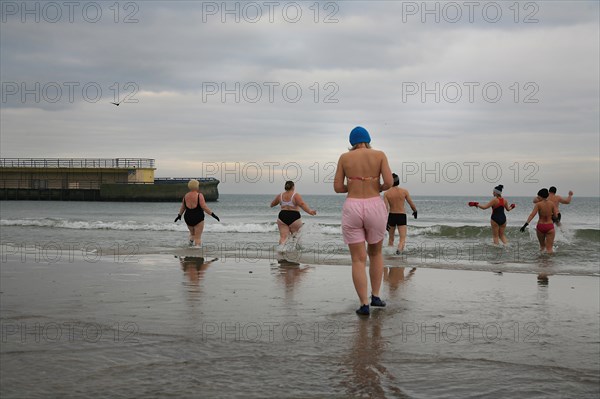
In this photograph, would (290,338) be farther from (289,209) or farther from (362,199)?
(289,209)

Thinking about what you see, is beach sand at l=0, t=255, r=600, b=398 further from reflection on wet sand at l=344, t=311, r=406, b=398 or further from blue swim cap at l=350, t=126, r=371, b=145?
blue swim cap at l=350, t=126, r=371, b=145

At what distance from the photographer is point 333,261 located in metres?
12.8

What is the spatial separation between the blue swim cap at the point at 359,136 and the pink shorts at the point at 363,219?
0.65 metres

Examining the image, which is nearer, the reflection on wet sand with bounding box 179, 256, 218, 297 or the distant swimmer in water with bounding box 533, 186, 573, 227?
the reflection on wet sand with bounding box 179, 256, 218, 297

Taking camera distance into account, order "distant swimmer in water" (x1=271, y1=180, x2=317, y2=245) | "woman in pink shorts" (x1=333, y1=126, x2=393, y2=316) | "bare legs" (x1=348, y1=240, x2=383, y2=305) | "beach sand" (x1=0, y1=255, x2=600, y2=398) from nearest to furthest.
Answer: "beach sand" (x1=0, y1=255, x2=600, y2=398)
"bare legs" (x1=348, y1=240, x2=383, y2=305)
"woman in pink shorts" (x1=333, y1=126, x2=393, y2=316)
"distant swimmer in water" (x1=271, y1=180, x2=317, y2=245)

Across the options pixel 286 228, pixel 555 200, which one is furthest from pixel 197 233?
pixel 555 200

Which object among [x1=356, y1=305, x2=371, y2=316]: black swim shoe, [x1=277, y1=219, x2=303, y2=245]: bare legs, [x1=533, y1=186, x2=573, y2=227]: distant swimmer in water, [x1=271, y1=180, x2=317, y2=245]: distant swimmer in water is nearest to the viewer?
[x1=356, y1=305, x2=371, y2=316]: black swim shoe

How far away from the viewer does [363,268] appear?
679 cm

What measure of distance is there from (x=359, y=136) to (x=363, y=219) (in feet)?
3.01

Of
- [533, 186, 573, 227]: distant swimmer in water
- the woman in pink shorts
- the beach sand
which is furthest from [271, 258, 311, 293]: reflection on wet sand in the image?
[533, 186, 573, 227]: distant swimmer in water

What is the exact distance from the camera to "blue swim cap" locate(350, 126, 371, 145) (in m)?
6.97

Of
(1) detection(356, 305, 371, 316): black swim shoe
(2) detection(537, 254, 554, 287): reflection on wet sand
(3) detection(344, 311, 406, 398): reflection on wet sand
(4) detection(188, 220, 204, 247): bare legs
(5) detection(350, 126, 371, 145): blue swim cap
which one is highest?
(5) detection(350, 126, 371, 145): blue swim cap

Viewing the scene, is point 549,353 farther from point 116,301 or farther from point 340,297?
point 116,301

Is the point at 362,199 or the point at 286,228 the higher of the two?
the point at 362,199
